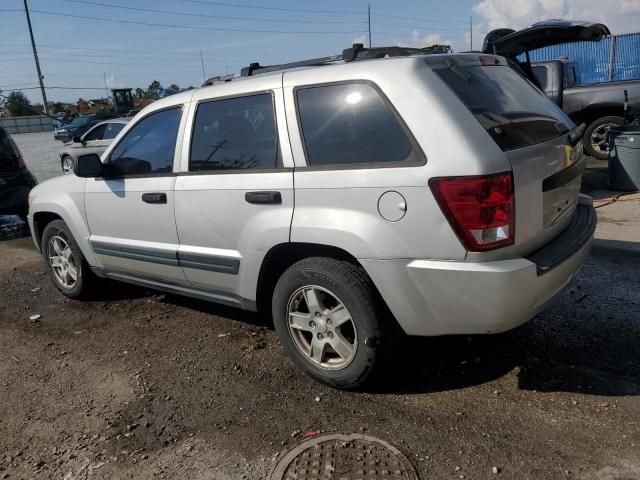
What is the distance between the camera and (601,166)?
1012cm

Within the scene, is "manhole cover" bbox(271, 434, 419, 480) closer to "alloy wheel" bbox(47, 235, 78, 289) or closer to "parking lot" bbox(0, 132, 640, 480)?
"parking lot" bbox(0, 132, 640, 480)

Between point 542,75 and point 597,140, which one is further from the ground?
point 542,75

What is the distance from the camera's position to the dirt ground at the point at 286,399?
8.89 feet

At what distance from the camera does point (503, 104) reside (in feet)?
10.2

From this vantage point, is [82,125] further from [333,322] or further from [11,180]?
[333,322]

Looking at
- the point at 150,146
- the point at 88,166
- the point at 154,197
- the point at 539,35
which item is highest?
the point at 539,35

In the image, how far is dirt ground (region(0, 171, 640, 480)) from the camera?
2709mm

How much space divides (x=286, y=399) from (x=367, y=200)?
128 cm

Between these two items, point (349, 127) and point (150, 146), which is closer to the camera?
point (349, 127)

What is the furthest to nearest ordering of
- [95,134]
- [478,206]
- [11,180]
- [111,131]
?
[95,134] → [111,131] → [11,180] → [478,206]

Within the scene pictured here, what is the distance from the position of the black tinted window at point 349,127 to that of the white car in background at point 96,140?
11.4 meters

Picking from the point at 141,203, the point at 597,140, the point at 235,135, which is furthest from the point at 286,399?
the point at 597,140

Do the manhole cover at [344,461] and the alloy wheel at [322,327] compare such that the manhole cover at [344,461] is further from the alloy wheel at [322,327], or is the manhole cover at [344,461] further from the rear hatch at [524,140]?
the rear hatch at [524,140]

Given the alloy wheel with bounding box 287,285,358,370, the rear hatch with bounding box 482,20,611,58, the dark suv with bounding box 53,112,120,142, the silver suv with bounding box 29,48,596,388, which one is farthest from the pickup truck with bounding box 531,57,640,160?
the dark suv with bounding box 53,112,120,142
